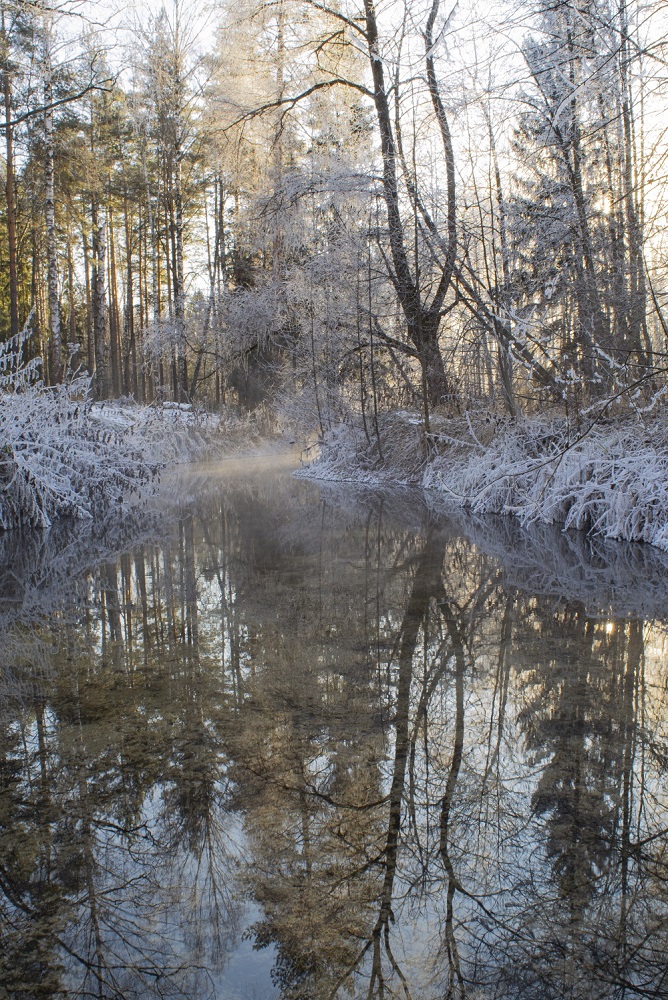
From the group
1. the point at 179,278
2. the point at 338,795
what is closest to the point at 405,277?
the point at 179,278

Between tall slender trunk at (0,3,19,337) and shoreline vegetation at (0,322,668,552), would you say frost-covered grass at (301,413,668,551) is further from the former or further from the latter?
tall slender trunk at (0,3,19,337)

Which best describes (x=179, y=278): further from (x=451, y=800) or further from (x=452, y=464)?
(x=451, y=800)

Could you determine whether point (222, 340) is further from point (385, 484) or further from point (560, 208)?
point (560, 208)

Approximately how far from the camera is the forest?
7566 millimetres

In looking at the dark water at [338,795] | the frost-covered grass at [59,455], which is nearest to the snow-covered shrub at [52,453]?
the frost-covered grass at [59,455]

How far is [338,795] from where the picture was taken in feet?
8.09

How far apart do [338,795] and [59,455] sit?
25.3 ft

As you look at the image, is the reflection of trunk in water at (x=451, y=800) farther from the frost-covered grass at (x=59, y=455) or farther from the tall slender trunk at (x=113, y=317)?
the tall slender trunk at (x=113, y=317)

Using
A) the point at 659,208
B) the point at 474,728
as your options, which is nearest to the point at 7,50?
the point at 659,208

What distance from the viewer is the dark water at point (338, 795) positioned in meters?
1.77

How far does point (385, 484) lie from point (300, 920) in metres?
12.6

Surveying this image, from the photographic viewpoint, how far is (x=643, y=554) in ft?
22.3

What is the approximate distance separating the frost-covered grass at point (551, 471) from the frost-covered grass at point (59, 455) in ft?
14.6

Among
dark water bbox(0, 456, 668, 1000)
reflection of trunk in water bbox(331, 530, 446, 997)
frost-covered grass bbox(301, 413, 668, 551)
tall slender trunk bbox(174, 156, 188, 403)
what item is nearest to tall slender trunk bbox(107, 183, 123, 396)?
tall slender trunk bbox(174, 156, 188, 403)
